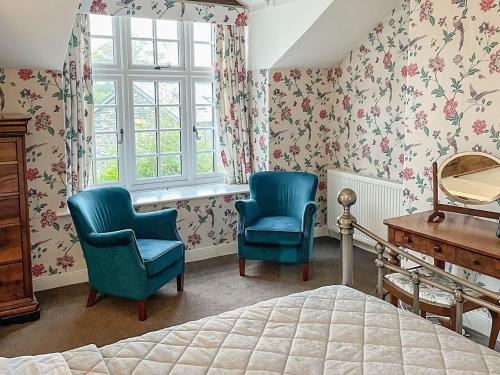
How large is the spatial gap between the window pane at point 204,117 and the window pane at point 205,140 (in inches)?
2.2

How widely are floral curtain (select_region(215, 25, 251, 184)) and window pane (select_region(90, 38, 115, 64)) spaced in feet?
3.21

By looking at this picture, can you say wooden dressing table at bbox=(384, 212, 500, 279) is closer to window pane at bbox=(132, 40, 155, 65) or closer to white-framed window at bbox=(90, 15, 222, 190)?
white-framed window at bbox=(90, 15, 222, 190)

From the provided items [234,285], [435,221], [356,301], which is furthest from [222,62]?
[356,301]

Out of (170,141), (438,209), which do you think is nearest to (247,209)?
(170,141)

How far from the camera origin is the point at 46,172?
4074mm

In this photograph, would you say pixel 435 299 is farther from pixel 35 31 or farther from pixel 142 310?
pixel 35 31

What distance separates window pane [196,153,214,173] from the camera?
17.2 ft

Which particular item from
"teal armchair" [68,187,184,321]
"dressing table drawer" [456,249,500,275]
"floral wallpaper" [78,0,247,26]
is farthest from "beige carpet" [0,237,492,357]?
"floral wallpaper" [78,0,247,26]

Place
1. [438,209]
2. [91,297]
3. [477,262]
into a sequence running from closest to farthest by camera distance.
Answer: [477,262] → [438,209] → [91,297]

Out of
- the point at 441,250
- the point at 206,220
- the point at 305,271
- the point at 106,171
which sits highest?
the point at 106,171

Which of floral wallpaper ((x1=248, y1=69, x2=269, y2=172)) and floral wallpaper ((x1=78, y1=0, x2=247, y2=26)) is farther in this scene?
floral wallpaper ((x1=248, y1=69, x2=269, y2=172))

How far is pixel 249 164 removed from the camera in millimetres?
5332

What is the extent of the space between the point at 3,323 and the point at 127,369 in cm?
225

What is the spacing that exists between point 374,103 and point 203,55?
5.43ft
